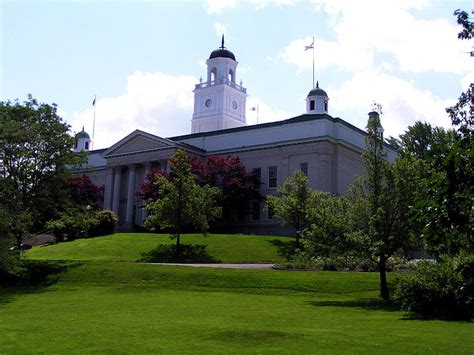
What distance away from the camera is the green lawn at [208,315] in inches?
440

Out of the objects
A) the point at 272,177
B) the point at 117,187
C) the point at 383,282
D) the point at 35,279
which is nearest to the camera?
the point at 383,282

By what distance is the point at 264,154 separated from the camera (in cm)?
6122

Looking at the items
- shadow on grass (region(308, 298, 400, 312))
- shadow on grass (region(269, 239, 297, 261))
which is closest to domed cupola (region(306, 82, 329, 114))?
shadow on grass (region(269, 239, 297, 261))

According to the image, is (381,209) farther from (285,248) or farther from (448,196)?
(285,248)

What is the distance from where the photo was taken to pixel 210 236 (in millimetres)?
46094

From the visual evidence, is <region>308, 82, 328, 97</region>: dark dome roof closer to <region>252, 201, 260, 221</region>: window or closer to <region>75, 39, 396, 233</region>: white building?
<region>75, 39, 396, 233</region>: white building

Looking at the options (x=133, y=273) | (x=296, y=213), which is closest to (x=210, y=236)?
(x=296, y=213)

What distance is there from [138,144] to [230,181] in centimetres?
1597

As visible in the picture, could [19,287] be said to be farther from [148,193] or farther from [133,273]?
[148,193]

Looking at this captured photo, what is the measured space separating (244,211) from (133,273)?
30206mm

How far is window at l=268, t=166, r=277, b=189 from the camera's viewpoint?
60.4 metres

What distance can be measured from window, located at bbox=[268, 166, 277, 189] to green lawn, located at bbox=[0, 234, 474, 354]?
3125 cm

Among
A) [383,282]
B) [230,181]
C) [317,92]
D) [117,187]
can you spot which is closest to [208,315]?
[383,282]

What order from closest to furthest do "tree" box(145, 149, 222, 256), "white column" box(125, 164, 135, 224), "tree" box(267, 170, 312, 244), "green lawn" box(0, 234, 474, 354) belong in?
1. "green lawn" box(0, 234, 474, 354)
2. "tree" box(145, 149, 222, 256)
3. "tree" box(267, 170, 312, 244)
4. "white column" box(125, 164, 135, 224)
